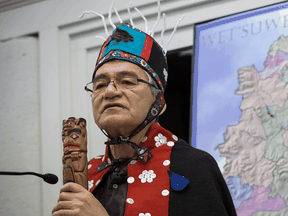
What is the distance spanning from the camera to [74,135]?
43.0 inches

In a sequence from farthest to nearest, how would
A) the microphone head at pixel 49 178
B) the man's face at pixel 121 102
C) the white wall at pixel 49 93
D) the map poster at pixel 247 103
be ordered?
the white wall at pixel 49 93
the map poster at pixel 247 103
the man's face at pixel 121 102
the microphone head at pixel 49 178

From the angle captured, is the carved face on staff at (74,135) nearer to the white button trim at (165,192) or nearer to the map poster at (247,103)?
the white button trim at (165,192)

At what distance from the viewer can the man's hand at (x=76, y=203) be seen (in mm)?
963

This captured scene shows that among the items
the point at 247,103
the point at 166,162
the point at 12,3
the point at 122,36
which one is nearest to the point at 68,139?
the point at 166,162

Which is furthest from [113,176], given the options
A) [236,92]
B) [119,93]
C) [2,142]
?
[2,142]

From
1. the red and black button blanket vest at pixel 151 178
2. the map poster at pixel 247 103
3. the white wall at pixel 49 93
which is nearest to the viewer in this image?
the red and black button blanket vest at pixel 151 178

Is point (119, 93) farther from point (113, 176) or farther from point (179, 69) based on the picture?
point (179, 69)

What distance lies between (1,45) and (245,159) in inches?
83.6

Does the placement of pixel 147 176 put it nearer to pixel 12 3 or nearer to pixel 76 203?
pixel 76 203

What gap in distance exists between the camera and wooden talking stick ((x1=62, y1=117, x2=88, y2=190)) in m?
1.05

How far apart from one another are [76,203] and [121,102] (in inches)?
15.7

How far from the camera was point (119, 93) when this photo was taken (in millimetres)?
Result: 1183

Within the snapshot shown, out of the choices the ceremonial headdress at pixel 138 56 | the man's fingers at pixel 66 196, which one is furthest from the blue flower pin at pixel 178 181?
the man's fingers at pixel 66 196

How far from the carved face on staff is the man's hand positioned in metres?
0.14
